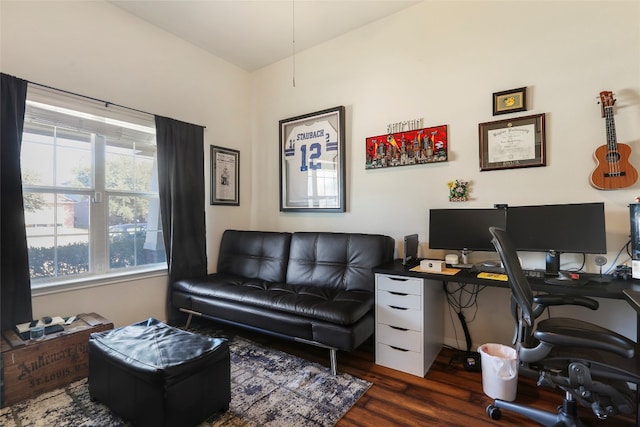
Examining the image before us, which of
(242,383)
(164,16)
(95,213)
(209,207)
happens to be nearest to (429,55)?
(164,16)

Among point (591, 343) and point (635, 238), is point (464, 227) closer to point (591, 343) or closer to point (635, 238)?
point (635, 238)

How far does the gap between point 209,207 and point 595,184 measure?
3.42 meters

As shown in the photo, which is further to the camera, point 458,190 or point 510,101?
point 458,190

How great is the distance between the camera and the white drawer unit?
2123 mm

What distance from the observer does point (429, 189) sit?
2.67 metres

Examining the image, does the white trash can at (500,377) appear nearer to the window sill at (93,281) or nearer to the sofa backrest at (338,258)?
the sofa backrest at (338,258)

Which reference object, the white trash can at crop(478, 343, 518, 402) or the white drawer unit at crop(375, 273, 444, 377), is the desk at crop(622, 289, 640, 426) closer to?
the white trash can at crop(478, 343, 518, 402)

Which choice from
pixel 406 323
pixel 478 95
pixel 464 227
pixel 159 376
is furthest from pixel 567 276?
pixel 159 376

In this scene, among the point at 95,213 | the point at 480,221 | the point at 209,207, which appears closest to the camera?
the point at 480,221

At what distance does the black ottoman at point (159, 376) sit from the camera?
4.80 feet

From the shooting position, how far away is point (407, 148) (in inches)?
108

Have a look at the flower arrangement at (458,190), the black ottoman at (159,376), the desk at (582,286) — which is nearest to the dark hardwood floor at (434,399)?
the desk at (582,286)

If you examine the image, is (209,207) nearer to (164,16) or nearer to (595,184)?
(164,16)

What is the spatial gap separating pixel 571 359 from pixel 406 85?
7.72ft
